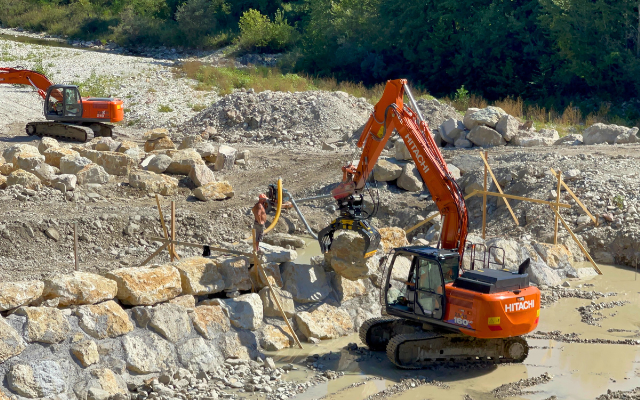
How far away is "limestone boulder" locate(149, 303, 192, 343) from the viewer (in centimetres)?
922

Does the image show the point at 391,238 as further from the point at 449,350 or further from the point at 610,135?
the point at 610,135

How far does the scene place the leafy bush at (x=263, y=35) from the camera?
42531 mm

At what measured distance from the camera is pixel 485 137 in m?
21.2

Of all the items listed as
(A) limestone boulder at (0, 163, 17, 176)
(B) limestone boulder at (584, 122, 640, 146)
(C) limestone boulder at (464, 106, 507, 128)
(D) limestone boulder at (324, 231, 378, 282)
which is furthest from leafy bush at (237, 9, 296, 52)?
(D) limestone boulder at (324, 231, 378, 282)

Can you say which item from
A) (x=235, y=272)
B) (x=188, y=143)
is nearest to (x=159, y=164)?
(x=188, y=143)

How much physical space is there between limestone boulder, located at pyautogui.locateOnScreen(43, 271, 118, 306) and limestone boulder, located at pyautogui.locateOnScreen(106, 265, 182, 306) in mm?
184

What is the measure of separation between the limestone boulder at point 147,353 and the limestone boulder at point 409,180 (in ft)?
34.6

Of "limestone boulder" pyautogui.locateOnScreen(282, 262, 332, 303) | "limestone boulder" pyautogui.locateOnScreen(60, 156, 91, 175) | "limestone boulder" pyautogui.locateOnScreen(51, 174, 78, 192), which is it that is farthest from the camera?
"limestone boulder" pyautogui.locateOnScreen(60, 156, 91, 175)

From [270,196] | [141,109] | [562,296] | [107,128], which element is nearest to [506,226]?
[562,296]

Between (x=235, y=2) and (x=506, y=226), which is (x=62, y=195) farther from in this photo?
(x=235, y=2)

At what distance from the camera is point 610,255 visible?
50.6ft

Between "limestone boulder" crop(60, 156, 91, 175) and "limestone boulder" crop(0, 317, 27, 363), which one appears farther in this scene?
"limestone boulder" crop(60, 156, 91, 175)

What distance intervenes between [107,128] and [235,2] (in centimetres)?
2749

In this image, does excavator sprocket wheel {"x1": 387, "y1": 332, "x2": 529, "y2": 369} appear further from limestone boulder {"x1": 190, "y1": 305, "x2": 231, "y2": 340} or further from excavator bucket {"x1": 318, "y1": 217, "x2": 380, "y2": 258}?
limestone boulder {"x1": 190, "y1": 305, "x2": 231, "y2": 340}
